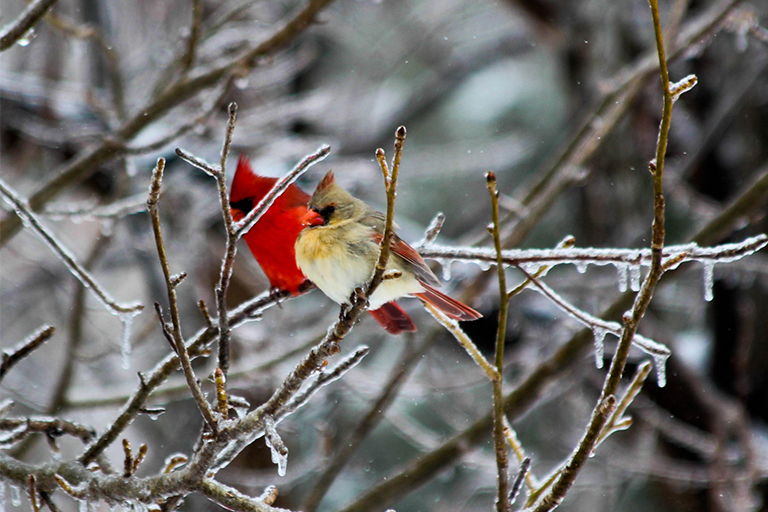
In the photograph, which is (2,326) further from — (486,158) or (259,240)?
(486,158)

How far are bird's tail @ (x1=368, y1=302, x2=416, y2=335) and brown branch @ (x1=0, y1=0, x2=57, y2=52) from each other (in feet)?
4.45

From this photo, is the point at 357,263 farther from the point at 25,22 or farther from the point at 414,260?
the point at 25,22

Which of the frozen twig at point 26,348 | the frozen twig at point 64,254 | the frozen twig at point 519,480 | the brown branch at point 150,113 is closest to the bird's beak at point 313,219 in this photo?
the frozen twig at point 64,254

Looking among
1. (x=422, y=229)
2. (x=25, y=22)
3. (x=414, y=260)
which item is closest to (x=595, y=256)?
(x=414, y=260)

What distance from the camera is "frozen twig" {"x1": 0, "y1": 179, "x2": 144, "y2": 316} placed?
1938 millimetres

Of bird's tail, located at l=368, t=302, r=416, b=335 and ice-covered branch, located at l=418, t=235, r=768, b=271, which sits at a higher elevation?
bird's tail, located at l=368, t=302, r=416, b=335

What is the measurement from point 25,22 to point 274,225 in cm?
146

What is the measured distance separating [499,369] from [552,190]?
239cm

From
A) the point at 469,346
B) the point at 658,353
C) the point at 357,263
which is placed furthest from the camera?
the point at 357,263

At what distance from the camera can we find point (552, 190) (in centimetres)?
374

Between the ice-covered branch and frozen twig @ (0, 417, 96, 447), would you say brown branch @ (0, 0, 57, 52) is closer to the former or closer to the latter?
frozen twig @ (0, 417, 96, 447)

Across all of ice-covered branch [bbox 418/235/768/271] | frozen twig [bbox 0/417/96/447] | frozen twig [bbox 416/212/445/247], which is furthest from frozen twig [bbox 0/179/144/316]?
ice-covered branch [bbox 418/235/768/271]

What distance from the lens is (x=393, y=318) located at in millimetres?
2490

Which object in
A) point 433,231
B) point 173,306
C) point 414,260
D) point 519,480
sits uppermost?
point 433,231
